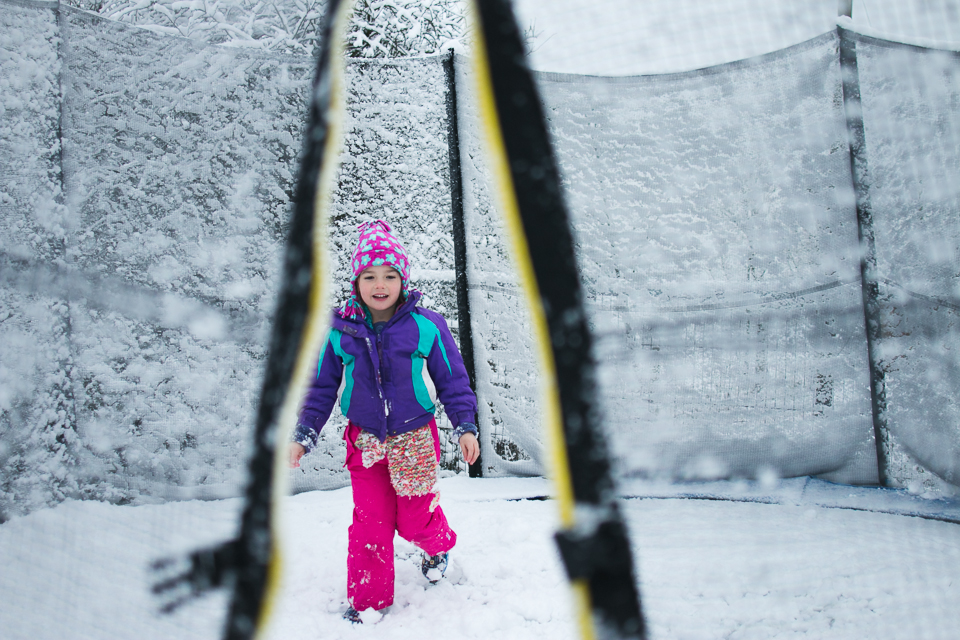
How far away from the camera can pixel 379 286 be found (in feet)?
5.48

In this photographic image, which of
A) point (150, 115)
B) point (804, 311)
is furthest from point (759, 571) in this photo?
point (150, 115)

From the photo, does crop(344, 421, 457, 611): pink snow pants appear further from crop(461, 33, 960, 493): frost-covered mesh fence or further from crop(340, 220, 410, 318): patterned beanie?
crop(461, 33, 960, 493): frost-covered mesh fence

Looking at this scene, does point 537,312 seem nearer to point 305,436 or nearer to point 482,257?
point 305,436

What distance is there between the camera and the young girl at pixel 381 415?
5.39 feet

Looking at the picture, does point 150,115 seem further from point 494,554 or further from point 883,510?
point 883,510

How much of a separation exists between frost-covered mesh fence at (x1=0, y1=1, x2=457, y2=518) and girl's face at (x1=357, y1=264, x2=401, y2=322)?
2.96ft

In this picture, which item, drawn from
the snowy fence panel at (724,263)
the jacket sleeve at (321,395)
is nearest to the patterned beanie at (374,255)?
the jacket sleeve at (321,395)

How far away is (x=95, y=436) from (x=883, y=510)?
3.07 meters

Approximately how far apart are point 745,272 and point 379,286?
1.63 meters

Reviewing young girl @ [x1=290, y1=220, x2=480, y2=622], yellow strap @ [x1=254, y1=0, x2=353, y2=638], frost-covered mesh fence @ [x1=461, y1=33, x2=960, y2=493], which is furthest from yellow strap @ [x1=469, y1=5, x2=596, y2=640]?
frost-covered mesh fence @ [x1=461, y1=33, x2=960, y2=493]

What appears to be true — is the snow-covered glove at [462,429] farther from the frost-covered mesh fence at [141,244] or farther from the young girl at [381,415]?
the frost-covered mesh fence at [141,244]

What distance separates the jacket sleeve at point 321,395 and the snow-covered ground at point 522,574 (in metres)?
0.53

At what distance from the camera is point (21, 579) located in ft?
5.54

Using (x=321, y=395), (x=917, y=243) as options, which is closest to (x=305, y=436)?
(x=321, y=395)
